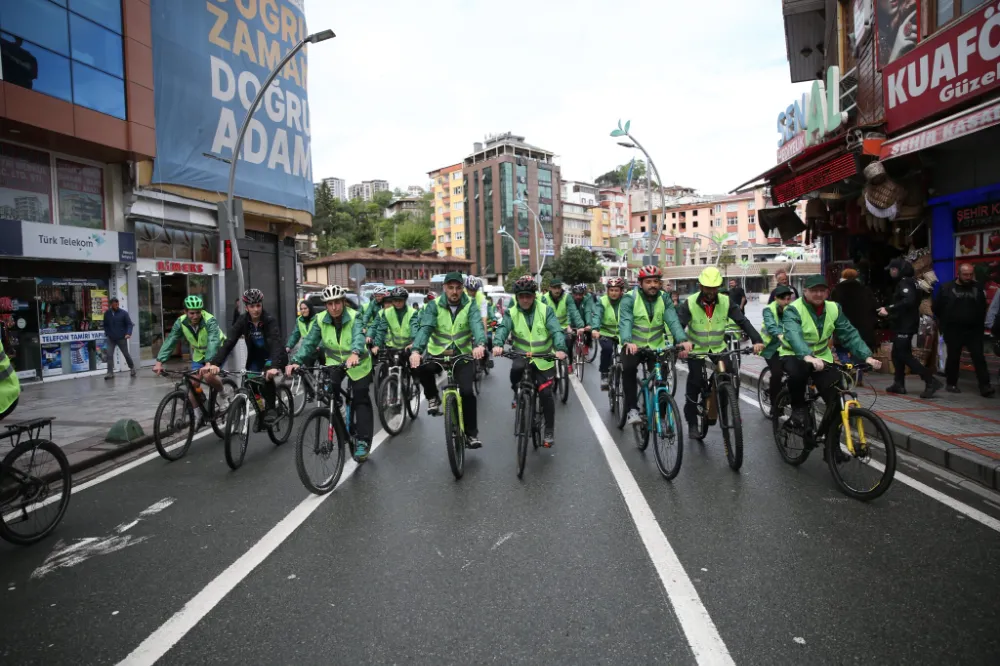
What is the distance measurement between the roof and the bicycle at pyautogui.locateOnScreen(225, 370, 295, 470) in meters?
69.2

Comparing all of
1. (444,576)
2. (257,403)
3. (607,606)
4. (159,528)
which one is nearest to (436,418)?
(257,403)

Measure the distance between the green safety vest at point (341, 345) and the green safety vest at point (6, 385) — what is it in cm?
257

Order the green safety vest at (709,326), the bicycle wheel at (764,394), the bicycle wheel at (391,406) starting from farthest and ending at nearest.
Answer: the bicycle wheel at (764,394)
the bicycle wheel at (391,406)
the green safety vest at (709,326)

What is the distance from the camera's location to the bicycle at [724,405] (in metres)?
5.83

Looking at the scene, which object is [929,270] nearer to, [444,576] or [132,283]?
[444,576]

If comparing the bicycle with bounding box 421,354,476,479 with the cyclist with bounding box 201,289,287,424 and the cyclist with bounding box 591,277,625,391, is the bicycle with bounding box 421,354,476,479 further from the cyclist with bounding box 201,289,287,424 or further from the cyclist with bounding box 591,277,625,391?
the cyclist with bounding box 591,277,625,391

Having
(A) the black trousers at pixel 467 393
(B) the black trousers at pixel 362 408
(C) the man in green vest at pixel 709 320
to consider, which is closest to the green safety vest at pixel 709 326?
(C) the man in green vest at pixel 709 320

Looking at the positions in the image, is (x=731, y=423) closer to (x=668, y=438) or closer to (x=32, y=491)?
(x=668, y=438)

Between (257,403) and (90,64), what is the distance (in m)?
11.9

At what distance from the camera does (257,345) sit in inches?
297

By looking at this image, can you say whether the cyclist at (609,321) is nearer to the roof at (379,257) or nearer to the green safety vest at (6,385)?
the green safety vest at (6,385)

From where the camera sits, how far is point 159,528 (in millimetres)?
4875

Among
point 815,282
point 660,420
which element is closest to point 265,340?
point 660,420

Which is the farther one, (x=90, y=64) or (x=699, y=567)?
(x=90, y=64)
